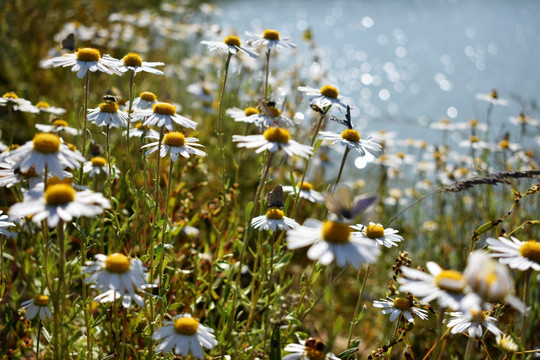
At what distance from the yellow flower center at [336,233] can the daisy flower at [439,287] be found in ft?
0.44

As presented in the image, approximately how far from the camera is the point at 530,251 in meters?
1.27

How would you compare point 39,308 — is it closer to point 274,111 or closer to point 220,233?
point 220,233

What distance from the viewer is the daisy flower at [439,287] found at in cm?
99

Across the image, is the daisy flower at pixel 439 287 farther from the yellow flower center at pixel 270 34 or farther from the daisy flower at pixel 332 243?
the yellow flower center at pixel 270 34

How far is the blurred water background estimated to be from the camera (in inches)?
226

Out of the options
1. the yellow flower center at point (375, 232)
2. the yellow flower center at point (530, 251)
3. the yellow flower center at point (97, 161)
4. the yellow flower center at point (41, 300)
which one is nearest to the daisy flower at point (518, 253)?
the yellow flower center at point (530, 251)

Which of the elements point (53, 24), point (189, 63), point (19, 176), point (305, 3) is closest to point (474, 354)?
point (19, 176)

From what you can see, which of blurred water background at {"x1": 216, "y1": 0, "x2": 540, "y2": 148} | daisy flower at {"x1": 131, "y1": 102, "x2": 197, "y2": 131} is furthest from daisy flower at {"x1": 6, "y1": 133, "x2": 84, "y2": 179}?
blurred water background at {"x1": 216, "y1": 0, "x2": 540, "y2": 148}

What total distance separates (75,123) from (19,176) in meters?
0.98

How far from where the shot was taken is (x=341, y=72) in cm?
690

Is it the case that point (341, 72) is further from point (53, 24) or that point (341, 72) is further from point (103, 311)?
point (103, 311)

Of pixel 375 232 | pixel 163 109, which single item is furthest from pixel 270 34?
pixel 375 232

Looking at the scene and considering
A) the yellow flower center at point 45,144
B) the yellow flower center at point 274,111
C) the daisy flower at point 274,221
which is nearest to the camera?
the yellow flower center at point 45,144

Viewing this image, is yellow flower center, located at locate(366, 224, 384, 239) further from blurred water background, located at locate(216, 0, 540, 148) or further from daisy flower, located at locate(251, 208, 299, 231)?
blurred water background, located at locate(216, 0, 540, 148)
